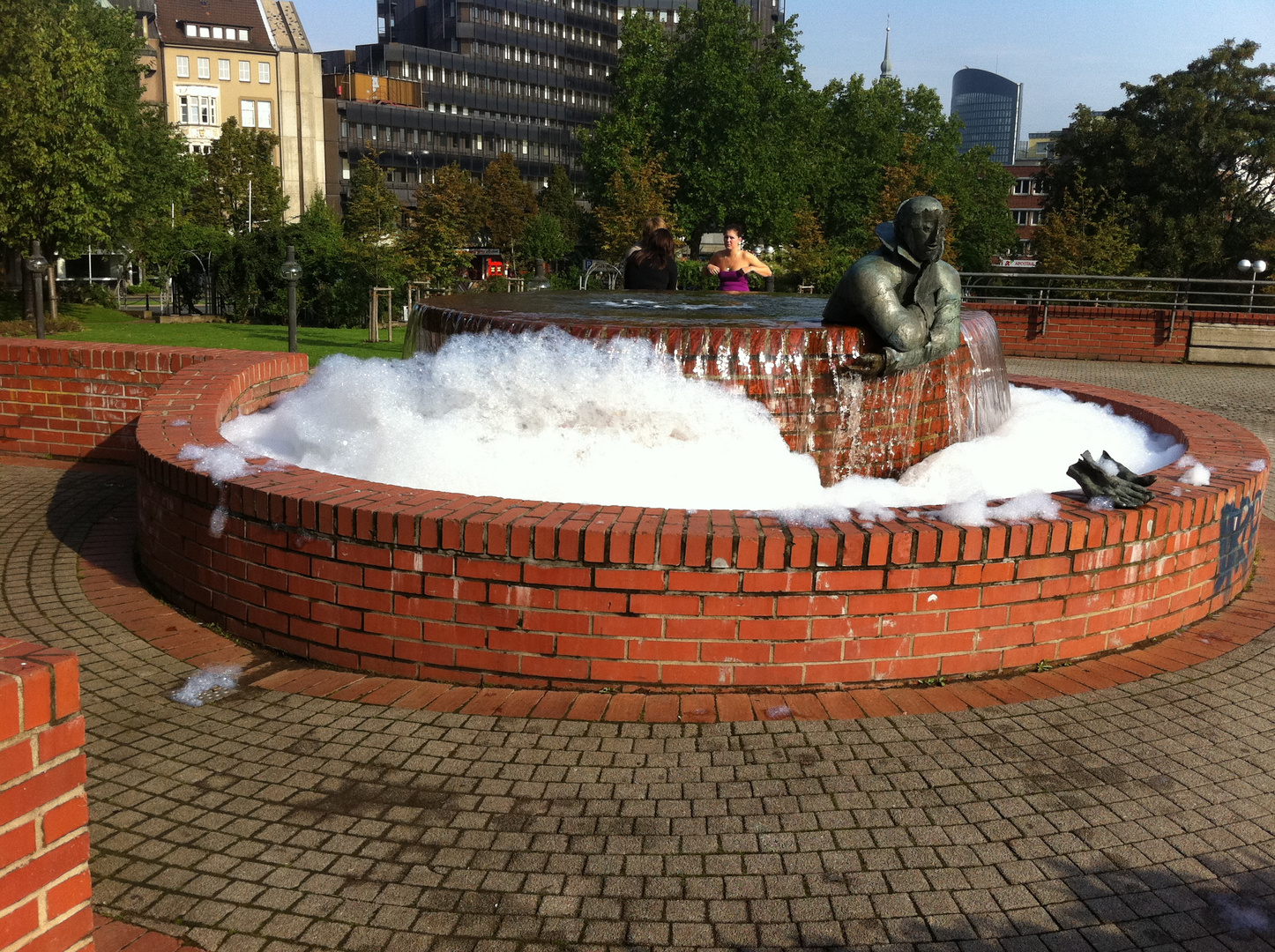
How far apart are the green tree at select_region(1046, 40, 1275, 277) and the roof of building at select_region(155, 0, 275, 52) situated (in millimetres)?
74093

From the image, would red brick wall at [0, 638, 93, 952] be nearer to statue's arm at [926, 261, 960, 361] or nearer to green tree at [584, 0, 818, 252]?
statue's arm at [926, 261, 960, 361]

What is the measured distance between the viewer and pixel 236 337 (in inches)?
917

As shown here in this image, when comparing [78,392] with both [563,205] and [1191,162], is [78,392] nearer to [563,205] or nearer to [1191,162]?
[1191,162]

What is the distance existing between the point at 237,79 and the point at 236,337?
81.4m

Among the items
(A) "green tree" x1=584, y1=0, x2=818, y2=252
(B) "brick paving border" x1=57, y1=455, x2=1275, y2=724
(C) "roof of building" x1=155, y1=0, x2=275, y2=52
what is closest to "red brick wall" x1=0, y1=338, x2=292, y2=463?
(B) "brick paving border" x1=57, y1=455, x2=1275, y2=724

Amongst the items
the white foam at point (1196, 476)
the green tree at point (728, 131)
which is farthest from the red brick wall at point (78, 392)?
the green tree at point (728, 131)

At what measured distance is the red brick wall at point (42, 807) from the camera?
214cm

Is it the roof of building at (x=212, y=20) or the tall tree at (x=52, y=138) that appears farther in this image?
the roof of building at (x=212, y=20)

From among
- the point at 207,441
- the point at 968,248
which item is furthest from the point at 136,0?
the point at 207,441

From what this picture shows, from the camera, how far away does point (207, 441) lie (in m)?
5.58

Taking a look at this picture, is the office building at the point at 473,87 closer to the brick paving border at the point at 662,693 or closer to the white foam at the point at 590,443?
the white foam at the point at 590,443

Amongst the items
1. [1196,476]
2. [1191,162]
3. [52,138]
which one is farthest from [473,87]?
[1196,476]

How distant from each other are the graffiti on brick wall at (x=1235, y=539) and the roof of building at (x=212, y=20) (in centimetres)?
10160

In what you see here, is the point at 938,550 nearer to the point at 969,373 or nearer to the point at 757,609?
the point at 757,609
